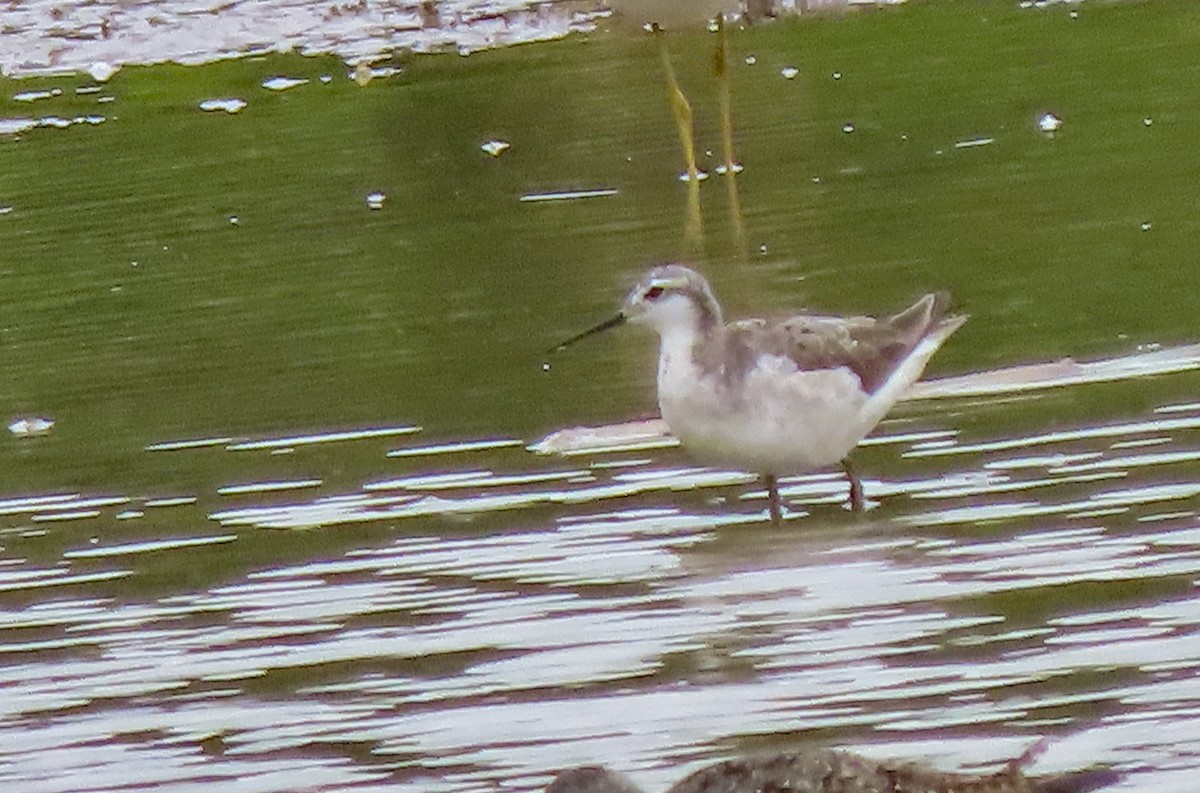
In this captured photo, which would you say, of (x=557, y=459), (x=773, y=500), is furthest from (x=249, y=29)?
(x=773, y=500)

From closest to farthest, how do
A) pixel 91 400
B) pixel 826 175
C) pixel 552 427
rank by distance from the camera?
pixel 552 427, pixel 91 400, pixel 826 175

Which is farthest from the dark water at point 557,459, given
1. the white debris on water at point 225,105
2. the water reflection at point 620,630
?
the white debris on water at point 225,105

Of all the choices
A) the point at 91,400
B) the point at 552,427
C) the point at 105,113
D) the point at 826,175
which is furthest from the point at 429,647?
the point at 105,113

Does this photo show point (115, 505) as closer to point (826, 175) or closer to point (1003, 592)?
point (1003, 592)

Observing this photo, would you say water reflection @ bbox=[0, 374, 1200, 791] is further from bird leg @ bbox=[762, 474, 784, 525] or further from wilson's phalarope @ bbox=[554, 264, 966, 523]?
wilson's phalarope @ bbox=[554, 264, 966, 523]

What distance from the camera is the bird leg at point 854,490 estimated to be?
8953 mm

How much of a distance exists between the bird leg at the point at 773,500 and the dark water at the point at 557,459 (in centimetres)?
5

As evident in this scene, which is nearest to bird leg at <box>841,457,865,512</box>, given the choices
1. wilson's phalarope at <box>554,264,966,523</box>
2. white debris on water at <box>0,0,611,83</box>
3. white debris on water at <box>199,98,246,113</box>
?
wilson's phalarope at <box>554,264,966,523</box>

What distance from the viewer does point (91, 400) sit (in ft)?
35.9

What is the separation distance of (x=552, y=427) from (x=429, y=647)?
7.32 ft

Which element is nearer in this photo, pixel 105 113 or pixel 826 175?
pixel 826 175

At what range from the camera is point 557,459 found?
31.5 ft

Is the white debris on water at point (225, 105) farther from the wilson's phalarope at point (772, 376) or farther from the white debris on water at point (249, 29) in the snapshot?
the wilson's phalarope at point (772, 376)

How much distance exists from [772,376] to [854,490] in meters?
0.46
